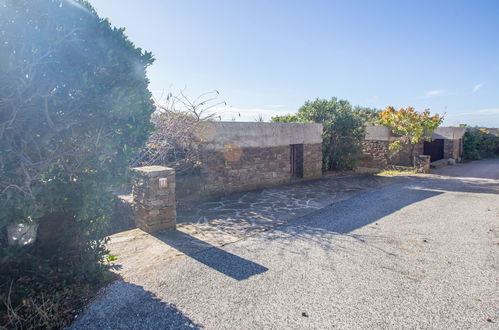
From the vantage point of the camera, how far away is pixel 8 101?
A: 119 inches

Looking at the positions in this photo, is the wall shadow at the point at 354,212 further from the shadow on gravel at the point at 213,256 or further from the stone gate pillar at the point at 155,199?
the stone gate pillar at the point at 155,199


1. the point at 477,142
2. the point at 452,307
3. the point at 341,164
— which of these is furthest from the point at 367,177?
the point at 477,142

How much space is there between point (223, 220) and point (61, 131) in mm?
4041

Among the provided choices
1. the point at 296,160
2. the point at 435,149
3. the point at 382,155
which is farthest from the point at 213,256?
the point at 435,149

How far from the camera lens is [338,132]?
567 inches

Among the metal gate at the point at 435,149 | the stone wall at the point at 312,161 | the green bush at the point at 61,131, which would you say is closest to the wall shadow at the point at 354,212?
the stone wall at the point at 312,161

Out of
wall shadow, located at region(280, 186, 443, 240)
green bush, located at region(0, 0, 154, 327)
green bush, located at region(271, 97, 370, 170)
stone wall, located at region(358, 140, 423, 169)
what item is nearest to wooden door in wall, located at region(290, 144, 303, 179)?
green bush, located at region(271, 97, 370, 170)

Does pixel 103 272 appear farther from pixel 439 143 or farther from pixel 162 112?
pixel 439 143

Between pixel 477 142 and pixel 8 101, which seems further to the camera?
pixel 477 142

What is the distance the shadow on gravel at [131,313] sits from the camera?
3127mm

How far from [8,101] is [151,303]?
2656mm

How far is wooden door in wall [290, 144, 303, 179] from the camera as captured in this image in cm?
1201

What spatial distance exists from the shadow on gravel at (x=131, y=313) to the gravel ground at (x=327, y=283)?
0.04 ft

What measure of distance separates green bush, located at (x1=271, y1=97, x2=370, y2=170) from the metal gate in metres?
6.75
